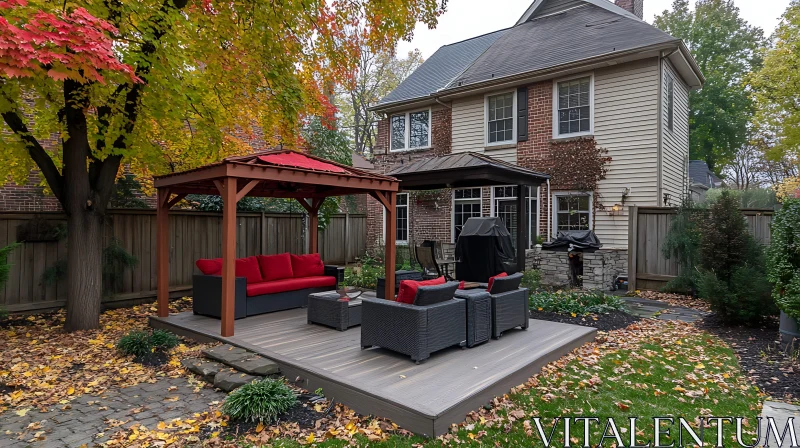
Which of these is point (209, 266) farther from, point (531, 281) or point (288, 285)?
point (531, 281)

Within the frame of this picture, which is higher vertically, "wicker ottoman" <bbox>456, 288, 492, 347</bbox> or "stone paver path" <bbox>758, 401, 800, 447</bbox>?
"wicker ottoman" <bbox>456, 288, 492, 347</bbox>

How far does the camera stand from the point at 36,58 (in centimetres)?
386

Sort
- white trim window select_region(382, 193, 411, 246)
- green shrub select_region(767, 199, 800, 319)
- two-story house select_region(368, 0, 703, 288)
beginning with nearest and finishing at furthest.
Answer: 1. green shrub select_region(767, 199, 800, 319)
2. two-story house select_region(368, 0, 703, 288)
3. white trim window select_region(382, 193, 411, 246)

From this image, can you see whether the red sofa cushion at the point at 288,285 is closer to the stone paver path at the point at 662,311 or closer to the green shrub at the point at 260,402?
the green shrub at the point at 260,402

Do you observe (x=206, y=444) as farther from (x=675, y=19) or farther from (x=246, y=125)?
(x=675, y=19)

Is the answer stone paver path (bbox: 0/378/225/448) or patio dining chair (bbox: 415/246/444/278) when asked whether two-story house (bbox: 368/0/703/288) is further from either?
stone paver path (bbox: 0/378/225/448)

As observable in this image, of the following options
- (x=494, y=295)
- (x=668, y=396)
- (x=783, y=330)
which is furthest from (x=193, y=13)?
(x=783, y=330)

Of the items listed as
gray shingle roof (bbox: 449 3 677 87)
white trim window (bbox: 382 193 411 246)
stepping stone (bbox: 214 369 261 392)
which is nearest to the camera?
stepping stone (bbox: 214 369 261 392)

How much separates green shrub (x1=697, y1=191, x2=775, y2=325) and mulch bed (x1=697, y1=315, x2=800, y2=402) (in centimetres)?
24

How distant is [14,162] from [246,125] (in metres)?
3.83

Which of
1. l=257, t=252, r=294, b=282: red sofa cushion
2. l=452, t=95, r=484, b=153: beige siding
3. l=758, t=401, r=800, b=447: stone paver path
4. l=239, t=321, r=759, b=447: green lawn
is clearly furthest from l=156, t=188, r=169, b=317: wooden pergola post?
l=452, t=95, r=484, b=153: beige siding

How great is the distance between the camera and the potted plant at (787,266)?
4840mm

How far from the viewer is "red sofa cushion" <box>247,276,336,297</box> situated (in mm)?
6512

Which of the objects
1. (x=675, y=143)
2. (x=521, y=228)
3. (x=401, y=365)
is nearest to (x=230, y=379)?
(x=401, y=365)
